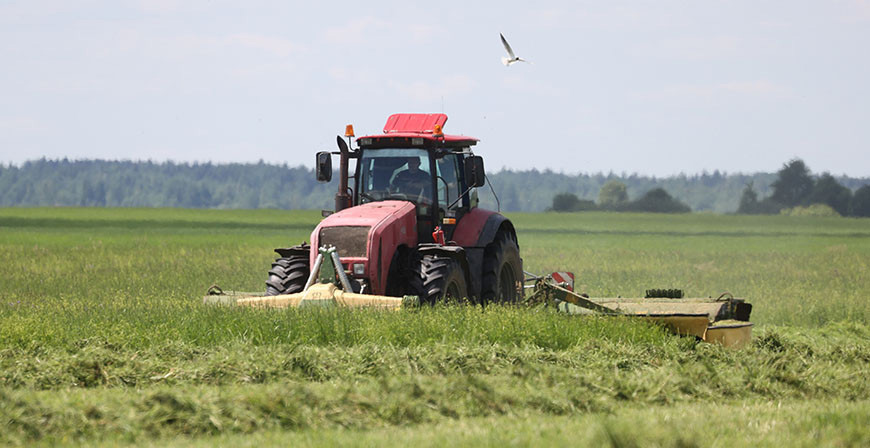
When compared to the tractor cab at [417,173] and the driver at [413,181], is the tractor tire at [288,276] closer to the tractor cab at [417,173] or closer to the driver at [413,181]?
the tractor cab at [417,173]

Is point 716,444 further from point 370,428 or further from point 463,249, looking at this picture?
point 463,249

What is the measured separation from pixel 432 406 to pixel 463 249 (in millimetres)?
5229

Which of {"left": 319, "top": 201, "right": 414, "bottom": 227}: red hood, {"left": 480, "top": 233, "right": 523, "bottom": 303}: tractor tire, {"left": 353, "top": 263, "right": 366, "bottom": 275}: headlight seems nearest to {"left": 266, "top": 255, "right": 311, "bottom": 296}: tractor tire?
{"left": 319, "top": 201, "right": 414, "bottom": 227}: red hood

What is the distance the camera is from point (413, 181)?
13.5 meters

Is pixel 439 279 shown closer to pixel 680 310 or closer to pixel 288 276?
pixel 288 276

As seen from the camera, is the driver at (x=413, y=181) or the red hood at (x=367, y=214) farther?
the driver at (x=413, y=181)

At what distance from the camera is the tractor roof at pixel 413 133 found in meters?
13.5

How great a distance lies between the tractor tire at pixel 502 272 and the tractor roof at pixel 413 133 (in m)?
1.43

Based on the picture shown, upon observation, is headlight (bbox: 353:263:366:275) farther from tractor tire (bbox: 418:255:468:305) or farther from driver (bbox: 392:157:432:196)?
driver (bbox: 392:157:432:196)

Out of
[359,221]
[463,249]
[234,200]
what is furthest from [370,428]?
[234,200]

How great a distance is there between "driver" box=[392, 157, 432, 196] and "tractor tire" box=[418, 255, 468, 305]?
3.59ft

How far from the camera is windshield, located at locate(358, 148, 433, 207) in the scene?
13445mm

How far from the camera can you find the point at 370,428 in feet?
24.3

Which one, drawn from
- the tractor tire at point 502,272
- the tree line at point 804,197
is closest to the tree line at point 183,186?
the tree line at point 804,197
